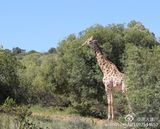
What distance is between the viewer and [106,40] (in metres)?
20.7

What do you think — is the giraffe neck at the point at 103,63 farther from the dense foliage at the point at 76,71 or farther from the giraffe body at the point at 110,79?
the dense foliage at the point at 76,71

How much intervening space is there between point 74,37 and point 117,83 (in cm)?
756

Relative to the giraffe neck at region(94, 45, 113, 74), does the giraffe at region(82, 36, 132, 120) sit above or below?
below

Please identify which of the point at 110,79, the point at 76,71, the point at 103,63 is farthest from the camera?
the point at 76,71

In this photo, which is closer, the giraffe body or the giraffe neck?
the giraffe body

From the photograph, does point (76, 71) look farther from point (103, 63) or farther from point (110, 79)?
point (110, 79)

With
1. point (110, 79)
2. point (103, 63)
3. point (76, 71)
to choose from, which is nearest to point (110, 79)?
point (110, 79)

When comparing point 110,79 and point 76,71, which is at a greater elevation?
point 76,71

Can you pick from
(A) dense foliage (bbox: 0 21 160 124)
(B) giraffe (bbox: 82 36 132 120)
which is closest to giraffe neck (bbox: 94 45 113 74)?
(B) giraffe (bbox: 82 36 132 120)

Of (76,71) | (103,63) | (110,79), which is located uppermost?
(76,71)

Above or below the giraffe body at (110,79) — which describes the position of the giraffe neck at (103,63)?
above

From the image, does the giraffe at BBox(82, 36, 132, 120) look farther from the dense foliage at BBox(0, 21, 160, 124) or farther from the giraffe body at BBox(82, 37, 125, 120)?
the dense foliage at BBox(0, 21, 160, 124)

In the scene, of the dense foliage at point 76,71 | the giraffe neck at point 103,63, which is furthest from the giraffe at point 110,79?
the dense foliage at point 76,71

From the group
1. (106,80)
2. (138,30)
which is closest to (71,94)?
(138,30)
